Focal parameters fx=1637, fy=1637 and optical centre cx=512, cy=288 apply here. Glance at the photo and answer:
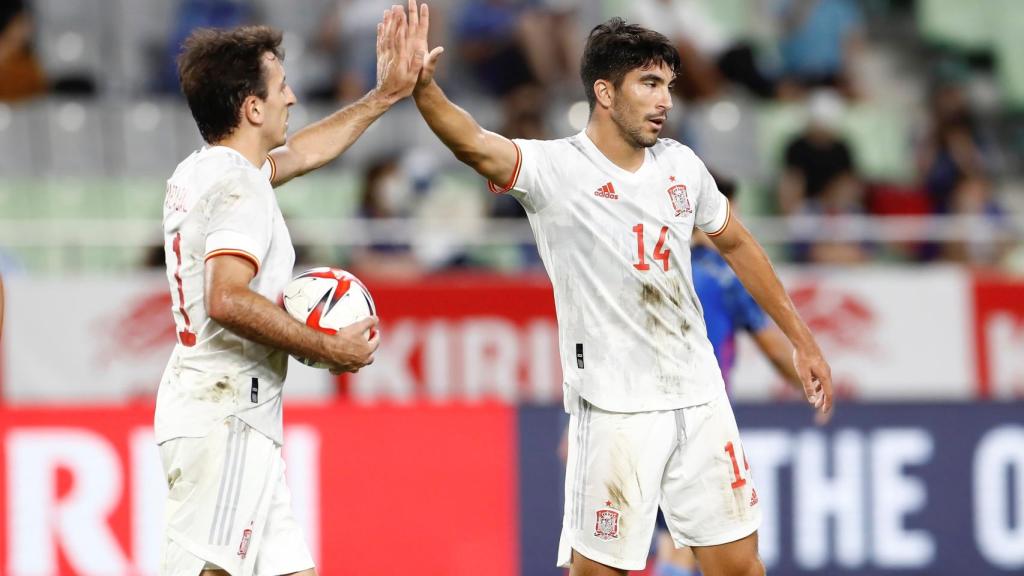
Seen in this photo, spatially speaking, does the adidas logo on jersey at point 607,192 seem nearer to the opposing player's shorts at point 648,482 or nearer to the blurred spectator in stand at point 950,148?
the opposing player's shorts at point 648,482

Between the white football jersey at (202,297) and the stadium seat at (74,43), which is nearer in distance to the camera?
the white football jersey at (202,297)

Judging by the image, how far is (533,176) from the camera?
5750 mm

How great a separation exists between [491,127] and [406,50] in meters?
7.50

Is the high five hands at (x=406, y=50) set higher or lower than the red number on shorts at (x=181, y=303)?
higher

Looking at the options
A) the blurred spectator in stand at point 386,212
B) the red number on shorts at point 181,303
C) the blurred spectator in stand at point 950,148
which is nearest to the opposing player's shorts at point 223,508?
the red number on shorts at point 181,303

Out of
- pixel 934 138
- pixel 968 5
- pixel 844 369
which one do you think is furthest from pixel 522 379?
pixel 968 5

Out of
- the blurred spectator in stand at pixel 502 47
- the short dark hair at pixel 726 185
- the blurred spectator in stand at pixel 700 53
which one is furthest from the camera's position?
the blurred spectator in stand at pixel 700 53

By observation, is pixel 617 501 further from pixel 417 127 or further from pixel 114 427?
pixel 417 127

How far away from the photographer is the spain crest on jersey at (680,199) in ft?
19.1

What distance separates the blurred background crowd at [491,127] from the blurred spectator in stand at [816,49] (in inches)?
0.8

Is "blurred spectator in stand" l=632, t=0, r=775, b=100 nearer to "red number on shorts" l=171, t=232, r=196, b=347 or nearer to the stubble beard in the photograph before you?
the stubble beard

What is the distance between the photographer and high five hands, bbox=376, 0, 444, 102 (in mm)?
5703

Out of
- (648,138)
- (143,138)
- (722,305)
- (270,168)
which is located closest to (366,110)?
(270,168)

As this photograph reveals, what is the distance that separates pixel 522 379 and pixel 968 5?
6914mm
